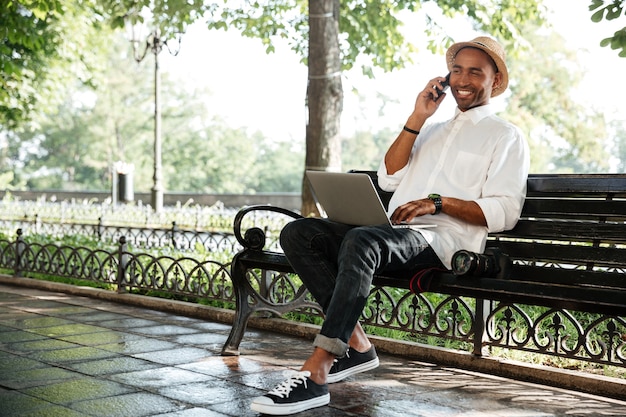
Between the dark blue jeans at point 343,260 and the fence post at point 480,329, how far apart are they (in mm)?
896

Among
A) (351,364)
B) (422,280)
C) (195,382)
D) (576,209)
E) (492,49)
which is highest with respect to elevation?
(492,49)

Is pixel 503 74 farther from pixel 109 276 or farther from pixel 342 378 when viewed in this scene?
pixel 109 276

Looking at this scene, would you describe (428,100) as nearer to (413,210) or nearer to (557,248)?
(413,210)

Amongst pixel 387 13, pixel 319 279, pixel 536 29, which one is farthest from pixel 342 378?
pixel 536 29

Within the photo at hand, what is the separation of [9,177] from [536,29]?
89.5 feet

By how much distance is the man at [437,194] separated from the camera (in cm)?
396

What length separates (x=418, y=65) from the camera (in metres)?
14.4

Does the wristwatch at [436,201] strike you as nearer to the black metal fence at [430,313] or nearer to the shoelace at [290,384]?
the black metal fence at [430,313]

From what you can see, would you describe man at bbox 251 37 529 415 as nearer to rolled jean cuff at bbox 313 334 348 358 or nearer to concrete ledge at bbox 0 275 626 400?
rolled jean cuff at bbox 313 334 348 358

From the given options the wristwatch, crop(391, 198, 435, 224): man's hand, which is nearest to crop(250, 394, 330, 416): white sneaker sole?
crop(391, 198, 435, 224): man's hand

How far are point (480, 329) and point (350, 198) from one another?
52.8 inches

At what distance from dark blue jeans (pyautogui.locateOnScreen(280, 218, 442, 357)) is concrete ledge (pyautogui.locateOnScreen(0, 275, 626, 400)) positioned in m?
0.95

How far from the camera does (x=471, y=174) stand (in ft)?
13.9

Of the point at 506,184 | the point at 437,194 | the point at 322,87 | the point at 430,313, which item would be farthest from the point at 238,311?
the point at 322,87
